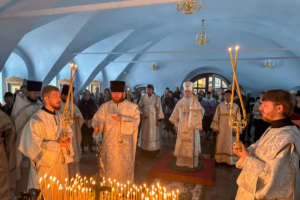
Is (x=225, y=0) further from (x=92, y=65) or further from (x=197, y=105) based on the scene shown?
(x=92, y=65)

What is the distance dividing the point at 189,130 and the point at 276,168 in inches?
123

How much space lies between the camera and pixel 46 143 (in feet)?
8.79

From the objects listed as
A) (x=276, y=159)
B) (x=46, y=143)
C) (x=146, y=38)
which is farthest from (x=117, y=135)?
(x=146, y=38)

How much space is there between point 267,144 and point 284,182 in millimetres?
330

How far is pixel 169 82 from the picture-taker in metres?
19.5

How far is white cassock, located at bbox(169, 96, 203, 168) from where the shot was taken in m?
4.77

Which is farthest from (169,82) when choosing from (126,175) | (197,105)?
(126,175)

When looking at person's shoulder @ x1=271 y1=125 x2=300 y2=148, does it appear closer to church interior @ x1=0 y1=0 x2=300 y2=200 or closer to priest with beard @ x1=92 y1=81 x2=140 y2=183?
church interior @ x1=0 y1=0 x2=300 y2=200

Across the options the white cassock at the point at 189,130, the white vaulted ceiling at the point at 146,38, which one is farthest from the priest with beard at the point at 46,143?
the white vaulted ceiling at the point at 146,38

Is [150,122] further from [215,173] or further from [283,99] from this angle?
[283,99]

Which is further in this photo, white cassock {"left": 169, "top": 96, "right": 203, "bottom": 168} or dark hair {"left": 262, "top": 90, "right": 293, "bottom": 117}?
white cassock {"left": 169, "top": 96, "right": 203, "bottom": 168}

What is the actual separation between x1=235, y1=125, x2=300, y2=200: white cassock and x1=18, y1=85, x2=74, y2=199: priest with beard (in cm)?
200

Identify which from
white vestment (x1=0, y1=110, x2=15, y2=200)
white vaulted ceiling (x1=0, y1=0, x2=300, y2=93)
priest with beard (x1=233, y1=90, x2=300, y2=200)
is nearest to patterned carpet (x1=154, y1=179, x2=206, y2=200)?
priest with beard (x1=233, y1=90, x2=300, y2=200)

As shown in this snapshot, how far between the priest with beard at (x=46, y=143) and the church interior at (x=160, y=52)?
61 cm
